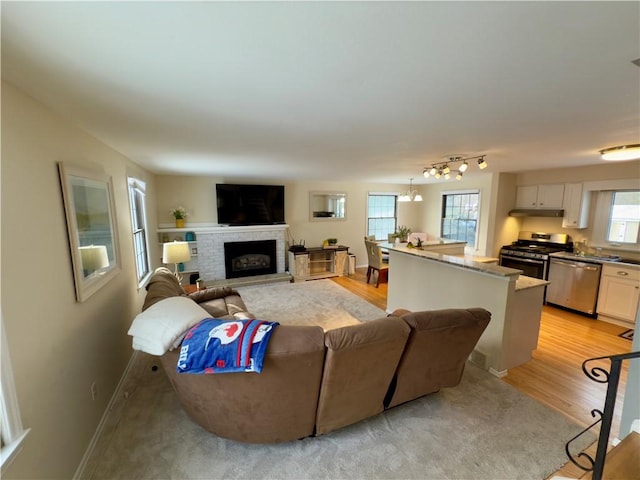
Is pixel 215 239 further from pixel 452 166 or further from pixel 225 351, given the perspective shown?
pixel 452 166

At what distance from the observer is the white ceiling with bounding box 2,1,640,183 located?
2.77ft

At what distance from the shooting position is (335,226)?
6906 mm

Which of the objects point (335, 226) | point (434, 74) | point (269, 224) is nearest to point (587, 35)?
point (434, 74)

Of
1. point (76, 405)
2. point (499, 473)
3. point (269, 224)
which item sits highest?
point (269, 224)

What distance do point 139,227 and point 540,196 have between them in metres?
6.83

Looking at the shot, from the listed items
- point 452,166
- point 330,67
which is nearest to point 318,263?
point 452,166

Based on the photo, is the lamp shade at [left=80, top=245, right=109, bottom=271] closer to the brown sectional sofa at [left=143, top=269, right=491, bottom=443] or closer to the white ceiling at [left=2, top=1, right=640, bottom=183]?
the brown sectional sofa at [left=143, top=269, right=491, bottom=443]

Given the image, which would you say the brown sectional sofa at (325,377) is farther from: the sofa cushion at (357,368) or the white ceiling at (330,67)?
the white ceiling at (330,67)

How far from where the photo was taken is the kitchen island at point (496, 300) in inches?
103

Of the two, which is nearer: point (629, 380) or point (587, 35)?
point (587, 35)

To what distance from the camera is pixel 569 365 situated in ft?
9.28

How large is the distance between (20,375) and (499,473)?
269 cm

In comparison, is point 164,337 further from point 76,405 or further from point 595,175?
point 595,175

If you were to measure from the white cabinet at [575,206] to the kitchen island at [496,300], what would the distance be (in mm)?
2519
